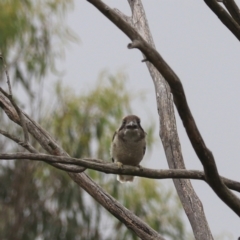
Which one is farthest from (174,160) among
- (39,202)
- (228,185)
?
(39,202)

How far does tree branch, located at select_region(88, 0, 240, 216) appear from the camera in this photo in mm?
3100

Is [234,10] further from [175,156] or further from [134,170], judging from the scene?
[175,156]

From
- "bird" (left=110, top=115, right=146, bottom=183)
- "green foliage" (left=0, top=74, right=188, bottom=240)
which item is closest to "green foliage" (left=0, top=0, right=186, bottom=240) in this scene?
"green foliage" (left=0, top=74, right=188, bottom=240)

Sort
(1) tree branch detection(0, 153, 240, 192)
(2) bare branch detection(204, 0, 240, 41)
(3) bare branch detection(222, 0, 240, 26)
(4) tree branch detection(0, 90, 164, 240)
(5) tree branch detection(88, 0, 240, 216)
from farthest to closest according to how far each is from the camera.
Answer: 1. (4) tree branch detection(0, 90, 164, 240)
2. (3) bare branch detection(222, 0, 240, 26)
3. (2) bare branch detection(204, 0, 240, 41)
4. (1) tree branch detection(0, 153, 240, 192)
5. (5) tree branch detection(88, 0, 240, 216)

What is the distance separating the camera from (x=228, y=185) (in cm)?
353

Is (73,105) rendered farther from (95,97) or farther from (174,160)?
(174,160)

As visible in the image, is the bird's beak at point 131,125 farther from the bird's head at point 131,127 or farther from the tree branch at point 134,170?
the tree branch at point 134,170

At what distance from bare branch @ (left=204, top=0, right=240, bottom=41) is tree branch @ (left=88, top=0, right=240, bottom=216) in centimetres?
57

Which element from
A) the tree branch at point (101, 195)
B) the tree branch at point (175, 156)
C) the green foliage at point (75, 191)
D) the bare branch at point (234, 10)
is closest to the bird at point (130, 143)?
the tree branch at point (175, 156)

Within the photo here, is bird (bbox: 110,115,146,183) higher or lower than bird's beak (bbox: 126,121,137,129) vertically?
lower

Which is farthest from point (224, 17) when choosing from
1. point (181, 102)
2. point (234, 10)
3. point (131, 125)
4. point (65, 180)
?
point (65, 180)

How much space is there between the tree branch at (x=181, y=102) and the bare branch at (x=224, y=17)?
1.86ft

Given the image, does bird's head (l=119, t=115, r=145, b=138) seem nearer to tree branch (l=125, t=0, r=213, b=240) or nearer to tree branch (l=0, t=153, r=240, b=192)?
tree branch (l=125, t=0, r=213, b=240)

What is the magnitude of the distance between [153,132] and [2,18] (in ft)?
6.79
